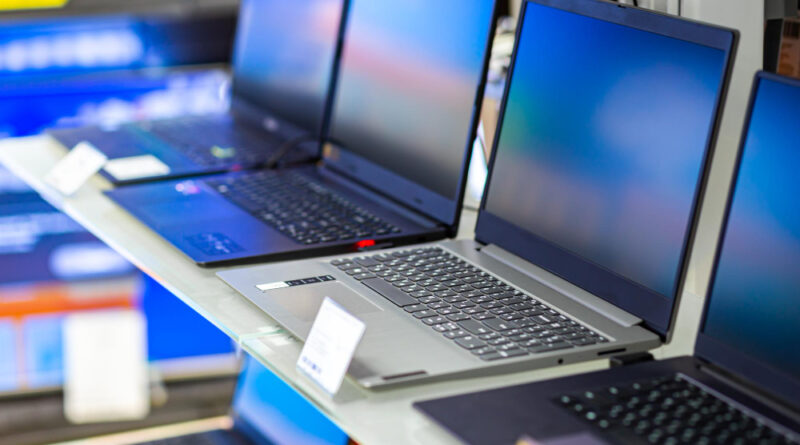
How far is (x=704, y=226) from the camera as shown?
1421 millimetres

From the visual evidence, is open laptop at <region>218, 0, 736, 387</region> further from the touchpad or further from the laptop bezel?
the laptop bezel

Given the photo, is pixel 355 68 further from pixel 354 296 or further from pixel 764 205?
pixel 764 205

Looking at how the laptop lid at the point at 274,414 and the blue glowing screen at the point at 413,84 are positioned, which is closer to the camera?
the blue glowing screen at the point at 413,84

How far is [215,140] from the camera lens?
2.08 meters

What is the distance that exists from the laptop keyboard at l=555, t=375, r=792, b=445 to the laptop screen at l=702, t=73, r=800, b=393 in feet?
0.23

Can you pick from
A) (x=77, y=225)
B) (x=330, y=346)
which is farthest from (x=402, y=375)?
(x=77, y=225)

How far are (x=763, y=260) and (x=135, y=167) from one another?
3.92 ft

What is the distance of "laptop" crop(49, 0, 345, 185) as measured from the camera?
195 cm

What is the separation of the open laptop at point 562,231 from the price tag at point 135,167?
→ 539mm

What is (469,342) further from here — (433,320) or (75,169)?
(75,169)

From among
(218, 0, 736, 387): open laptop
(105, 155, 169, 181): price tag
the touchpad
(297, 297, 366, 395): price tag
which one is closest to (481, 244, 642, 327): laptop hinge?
(218, 0, 736, 387): open laptop

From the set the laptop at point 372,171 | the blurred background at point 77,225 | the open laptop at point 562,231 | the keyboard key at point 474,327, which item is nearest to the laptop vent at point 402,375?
the open laptop at point 562,231

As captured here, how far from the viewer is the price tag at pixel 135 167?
1867 millimetres

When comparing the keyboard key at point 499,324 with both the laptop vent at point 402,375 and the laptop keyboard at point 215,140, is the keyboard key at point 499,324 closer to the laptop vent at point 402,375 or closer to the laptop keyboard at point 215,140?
the laptop vent at point 402,375
